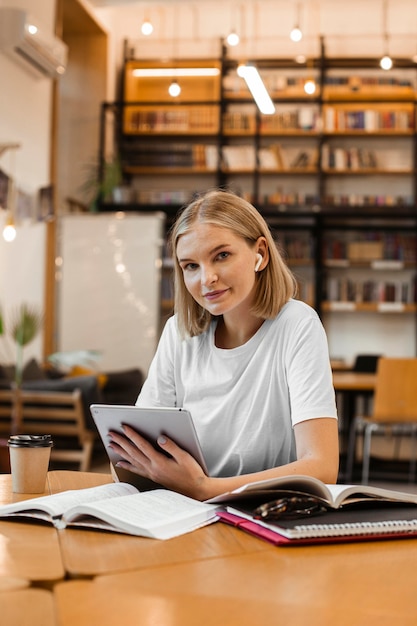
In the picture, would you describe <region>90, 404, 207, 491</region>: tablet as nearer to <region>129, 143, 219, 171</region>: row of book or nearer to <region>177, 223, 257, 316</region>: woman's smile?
<region>177, 223, 257, 316</region>: woman's smile

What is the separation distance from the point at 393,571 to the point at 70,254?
21.7 ft

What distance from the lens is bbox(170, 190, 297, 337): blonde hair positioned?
1.80 metres

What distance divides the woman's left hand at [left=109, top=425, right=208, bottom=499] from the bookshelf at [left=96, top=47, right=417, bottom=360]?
22.4 ft

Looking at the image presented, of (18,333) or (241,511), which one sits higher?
(18,333)

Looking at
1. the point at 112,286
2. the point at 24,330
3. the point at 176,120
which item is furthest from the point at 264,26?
the point at 24,330

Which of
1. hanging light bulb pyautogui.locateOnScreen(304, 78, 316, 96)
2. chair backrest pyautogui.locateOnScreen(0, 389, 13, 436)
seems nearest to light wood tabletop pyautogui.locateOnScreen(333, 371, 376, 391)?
chair backrest pyautogui.locateOnScreen(0, 389, 13, 436)

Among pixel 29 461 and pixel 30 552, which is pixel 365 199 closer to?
pixel 29 461

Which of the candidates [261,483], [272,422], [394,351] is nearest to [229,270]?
[272,422]

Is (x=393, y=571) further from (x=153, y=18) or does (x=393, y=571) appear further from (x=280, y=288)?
(x=153, y=18)

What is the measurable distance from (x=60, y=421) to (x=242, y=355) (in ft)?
12.4

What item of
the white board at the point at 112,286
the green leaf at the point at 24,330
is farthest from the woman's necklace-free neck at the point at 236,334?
the white board at the point at 112,286

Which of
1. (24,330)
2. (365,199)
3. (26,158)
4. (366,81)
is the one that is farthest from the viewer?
(366,81)

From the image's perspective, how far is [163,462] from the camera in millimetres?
1440

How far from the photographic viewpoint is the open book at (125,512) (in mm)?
1190
